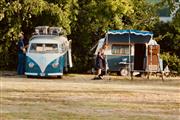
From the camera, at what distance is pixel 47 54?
2744cm

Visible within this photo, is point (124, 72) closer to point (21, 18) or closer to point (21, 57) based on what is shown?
point (21, 57)

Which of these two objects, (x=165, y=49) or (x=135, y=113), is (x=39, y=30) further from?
(x=135, y=113)

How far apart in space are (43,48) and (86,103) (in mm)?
13147

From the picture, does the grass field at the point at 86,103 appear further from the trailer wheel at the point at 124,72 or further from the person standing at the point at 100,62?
the trailer wheel at the point at 124,72

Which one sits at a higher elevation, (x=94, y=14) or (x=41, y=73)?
(x=94, y=14)

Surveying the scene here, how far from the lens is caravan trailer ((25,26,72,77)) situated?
27031 millimetres

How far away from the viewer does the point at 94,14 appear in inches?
1271

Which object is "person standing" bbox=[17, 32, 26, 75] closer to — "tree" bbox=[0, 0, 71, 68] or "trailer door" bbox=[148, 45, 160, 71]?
"tree" bbox=[0, 0, 71, 68]

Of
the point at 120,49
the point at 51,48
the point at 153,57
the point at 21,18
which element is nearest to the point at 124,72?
the point at 120,49

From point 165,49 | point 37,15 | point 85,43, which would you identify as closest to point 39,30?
point 37,15

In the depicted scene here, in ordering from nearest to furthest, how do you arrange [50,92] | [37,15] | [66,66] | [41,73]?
[50,92] → [41,73] → [66,66] → [37,15]

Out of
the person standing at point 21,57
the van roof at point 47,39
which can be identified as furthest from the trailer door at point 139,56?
the person standing at point 21,57

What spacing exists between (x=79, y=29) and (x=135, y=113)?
20.2 meters

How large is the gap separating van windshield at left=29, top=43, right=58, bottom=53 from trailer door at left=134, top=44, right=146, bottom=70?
4854 millimetres
